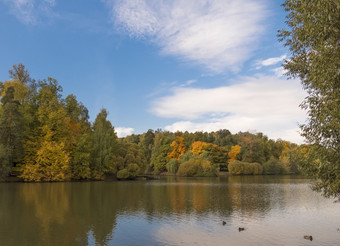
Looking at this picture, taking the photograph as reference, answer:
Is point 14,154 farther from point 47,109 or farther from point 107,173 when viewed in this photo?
point 107,173

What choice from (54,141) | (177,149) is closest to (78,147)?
(54,141)

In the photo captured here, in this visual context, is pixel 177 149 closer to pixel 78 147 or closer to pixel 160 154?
pixel 160 154

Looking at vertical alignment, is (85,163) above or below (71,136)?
below

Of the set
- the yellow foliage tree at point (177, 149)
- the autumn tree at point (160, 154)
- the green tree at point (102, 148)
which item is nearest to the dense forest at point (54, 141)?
the green tree at point (102, 148)

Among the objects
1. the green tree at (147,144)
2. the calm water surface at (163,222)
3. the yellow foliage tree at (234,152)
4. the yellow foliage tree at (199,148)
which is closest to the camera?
the calm water surface at (163,222)

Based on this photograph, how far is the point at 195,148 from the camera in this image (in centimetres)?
8575

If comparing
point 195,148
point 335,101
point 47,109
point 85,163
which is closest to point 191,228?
point 335,101

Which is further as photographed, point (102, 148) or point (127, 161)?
point (127, 161)

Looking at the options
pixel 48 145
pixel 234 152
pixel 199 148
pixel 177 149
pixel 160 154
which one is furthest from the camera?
pixel 177 149

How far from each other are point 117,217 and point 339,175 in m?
14.1

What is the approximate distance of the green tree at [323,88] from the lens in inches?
405

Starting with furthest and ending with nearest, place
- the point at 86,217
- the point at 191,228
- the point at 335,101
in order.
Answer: the point at 86,217, the point at 191,228, the point at 335,101

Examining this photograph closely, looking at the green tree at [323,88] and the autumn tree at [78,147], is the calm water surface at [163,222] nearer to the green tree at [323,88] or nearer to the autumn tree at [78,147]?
the green tree at [323,88]

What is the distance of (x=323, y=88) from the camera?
1102 centimetres
